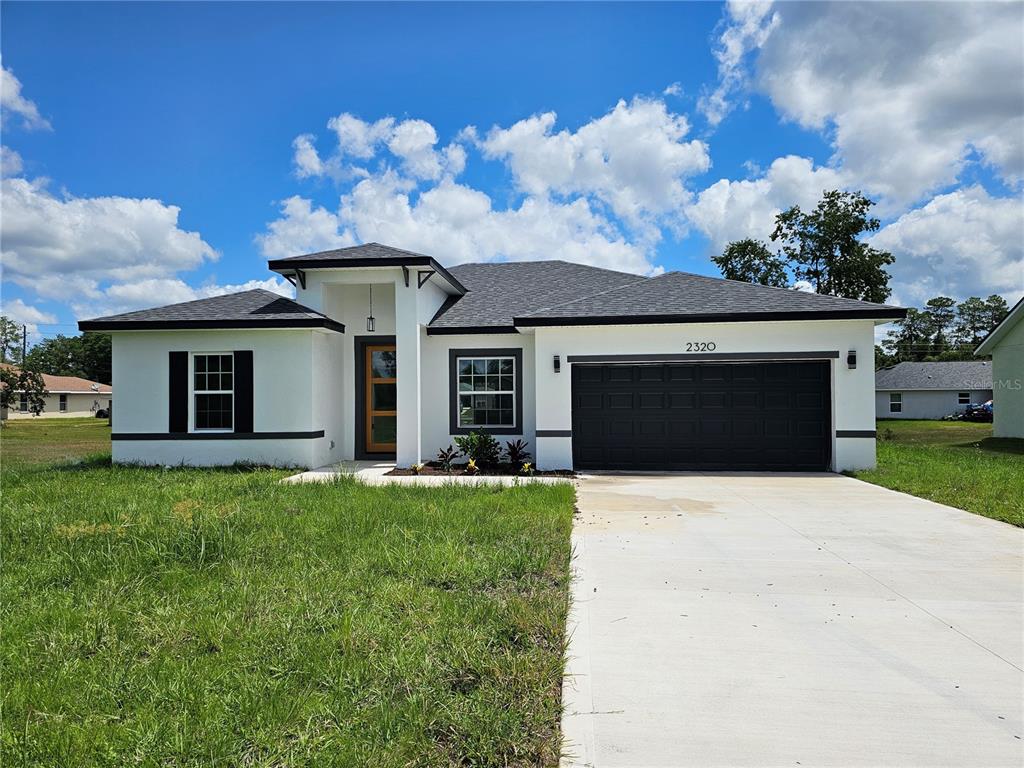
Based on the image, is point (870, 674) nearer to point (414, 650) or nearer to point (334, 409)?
point (414, 650)

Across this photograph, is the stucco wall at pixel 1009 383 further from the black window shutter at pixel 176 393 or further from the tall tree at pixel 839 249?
the black window shutter at pixel 176 393

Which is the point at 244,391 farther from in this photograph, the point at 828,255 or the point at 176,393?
the point at 828,255

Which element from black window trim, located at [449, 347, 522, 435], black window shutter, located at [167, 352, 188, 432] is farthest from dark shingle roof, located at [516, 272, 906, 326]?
black window shutter, located at [167, 352, 188, 432]

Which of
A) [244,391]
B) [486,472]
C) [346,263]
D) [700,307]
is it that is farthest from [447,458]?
[700,307]

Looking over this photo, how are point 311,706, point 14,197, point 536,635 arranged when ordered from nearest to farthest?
point 311,706 → point 536,635 → point 14,197

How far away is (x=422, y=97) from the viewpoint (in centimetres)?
1462

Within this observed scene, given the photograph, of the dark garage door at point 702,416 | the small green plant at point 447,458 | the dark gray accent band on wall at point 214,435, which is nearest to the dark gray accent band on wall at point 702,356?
the dark garage door at point 702,416

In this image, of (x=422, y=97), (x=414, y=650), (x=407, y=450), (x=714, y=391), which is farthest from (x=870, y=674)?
(x=422, y=97)

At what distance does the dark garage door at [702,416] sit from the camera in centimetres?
1277

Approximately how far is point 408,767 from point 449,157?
1550 cm

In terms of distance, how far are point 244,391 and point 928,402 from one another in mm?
50491

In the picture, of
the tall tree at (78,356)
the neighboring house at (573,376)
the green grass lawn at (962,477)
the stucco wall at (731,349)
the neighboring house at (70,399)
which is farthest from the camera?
the tall tree at (78,356)

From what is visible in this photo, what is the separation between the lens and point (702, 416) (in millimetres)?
12945

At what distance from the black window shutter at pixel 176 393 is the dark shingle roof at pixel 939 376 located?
150ft
